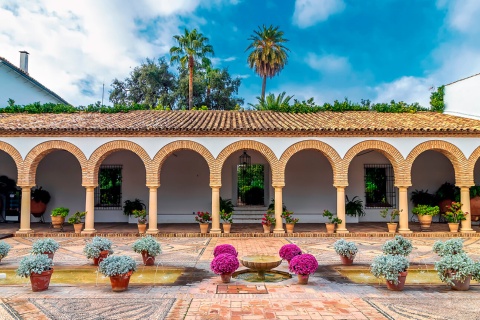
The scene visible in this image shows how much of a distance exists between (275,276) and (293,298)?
173 cm

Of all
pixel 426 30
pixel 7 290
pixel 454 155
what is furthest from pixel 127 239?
pixel 426 30

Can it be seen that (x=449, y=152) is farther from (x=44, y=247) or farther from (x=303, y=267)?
(x=44, y=247)

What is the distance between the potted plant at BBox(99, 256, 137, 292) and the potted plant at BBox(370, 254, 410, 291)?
189 inches

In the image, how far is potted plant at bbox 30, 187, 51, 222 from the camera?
1681 centimetres

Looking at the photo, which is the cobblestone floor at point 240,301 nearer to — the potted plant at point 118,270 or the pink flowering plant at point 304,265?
the potted plant at point 118,270

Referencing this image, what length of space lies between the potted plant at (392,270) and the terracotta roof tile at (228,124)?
25.0 ft

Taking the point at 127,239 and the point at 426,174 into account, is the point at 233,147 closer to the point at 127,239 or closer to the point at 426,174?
the point at 127,239

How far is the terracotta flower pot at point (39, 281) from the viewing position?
686 centimetres

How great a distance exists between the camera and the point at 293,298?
649 centimetres

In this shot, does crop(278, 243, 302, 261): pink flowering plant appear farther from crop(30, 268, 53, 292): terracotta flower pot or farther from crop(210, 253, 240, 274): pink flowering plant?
crop(30, 268, 53, 292): terracotta flower pot

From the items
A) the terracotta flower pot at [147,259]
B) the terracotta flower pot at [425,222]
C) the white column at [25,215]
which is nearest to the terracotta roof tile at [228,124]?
the white column at [25,215]

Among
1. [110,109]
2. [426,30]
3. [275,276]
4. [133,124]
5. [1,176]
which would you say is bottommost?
[275,276]

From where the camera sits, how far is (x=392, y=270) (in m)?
6.81

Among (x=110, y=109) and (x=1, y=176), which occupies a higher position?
(x=110, y=109)
